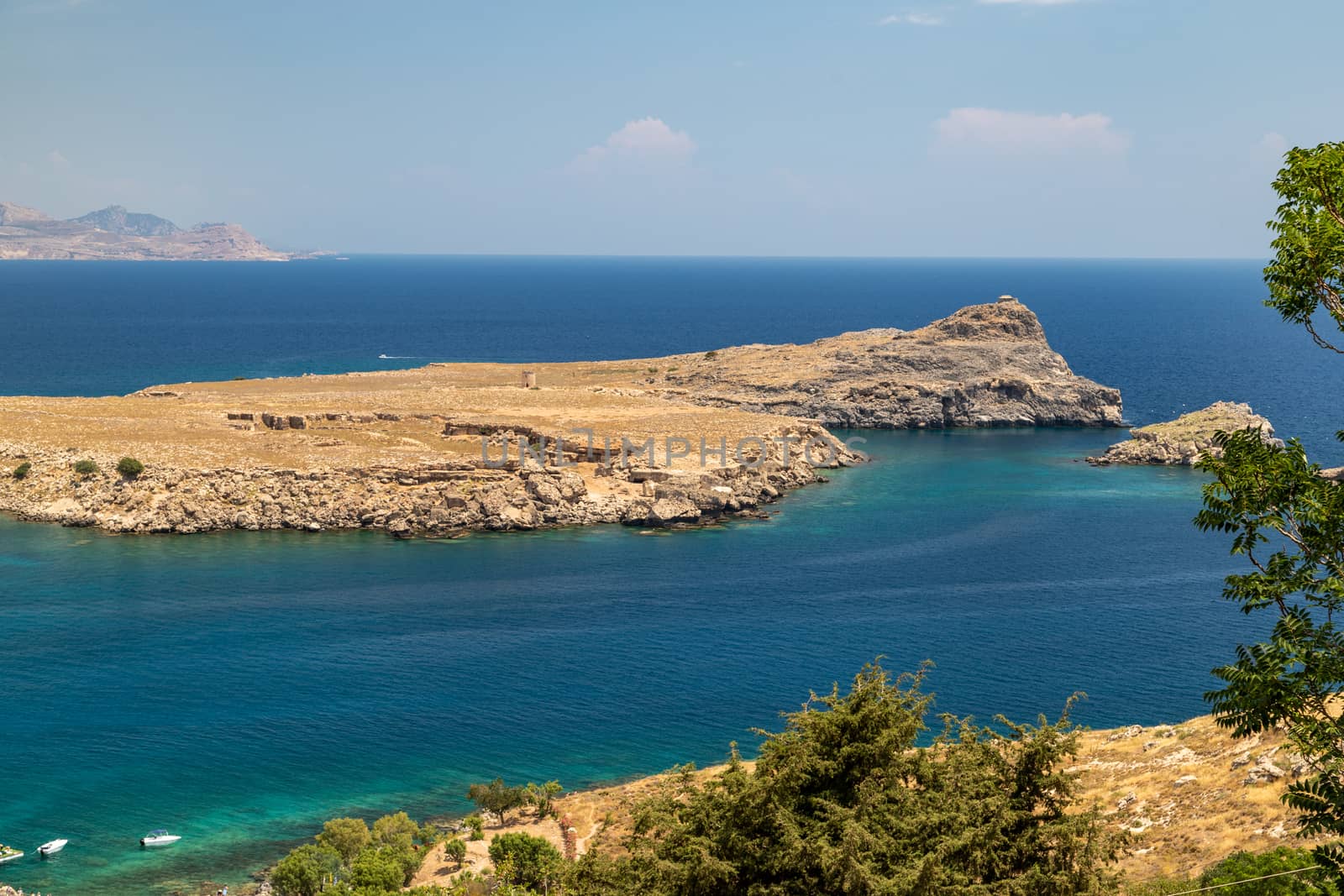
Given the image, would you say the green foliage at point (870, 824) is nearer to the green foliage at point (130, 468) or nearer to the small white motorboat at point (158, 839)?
A: the small white motorboat at point (158, 839)

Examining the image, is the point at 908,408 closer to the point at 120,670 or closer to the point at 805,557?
the point at 805,557

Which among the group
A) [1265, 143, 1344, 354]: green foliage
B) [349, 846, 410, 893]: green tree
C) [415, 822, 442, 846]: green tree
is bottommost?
[415, 822, 442, 846]: green tree

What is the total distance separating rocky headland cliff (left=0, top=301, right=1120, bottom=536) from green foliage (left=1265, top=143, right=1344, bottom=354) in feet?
216

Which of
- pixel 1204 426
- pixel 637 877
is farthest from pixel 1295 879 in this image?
pixel 1204 426

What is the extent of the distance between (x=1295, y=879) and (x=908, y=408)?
106 metres

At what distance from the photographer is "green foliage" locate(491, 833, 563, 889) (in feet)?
122

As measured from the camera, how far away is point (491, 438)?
94125 millimetres

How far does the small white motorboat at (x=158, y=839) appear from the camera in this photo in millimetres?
40438

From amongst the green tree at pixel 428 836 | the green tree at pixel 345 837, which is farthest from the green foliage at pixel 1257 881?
the green tree at pixel 345 837

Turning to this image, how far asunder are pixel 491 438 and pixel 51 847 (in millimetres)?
56702

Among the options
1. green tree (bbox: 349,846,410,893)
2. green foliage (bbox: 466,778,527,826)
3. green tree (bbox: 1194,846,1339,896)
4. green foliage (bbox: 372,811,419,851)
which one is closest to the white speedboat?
green foliage (bbox: 372,811,419,851)

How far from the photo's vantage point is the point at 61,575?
69.5 metres

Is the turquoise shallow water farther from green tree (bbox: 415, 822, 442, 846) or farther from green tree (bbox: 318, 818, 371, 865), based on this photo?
green tree (bbox: 318, 818, 371, 865)

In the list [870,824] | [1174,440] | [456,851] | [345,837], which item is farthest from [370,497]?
[1174,440]
